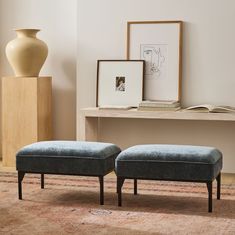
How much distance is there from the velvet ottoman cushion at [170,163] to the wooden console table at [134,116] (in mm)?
941

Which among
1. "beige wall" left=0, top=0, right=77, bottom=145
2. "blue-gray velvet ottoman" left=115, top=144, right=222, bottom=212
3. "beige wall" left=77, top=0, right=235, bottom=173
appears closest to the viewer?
"blue-gray velvet ottoman" left=115, top=144, right=222, bottom=212

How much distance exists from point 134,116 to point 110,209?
4.45 ft

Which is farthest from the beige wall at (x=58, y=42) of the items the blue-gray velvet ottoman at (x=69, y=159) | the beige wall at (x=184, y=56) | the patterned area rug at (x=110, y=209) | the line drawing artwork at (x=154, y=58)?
the blue-gray velvet ottoman at (x=69, y=159)

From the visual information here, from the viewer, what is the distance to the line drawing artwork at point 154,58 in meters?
5.55

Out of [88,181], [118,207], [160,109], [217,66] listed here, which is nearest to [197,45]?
[217,66]

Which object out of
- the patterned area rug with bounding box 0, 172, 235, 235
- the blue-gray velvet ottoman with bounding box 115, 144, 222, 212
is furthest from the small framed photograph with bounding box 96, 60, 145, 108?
the blue-gray velvet ottoman with bounding box 115, 144, 222, 212

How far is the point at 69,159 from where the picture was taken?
4305 mm

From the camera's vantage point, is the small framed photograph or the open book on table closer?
the open book on table

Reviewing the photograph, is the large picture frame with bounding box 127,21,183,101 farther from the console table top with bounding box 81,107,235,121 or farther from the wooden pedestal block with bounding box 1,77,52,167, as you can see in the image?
the wooden pedestal block with bounding box 1,77,52,167

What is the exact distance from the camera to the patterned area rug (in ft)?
12.1

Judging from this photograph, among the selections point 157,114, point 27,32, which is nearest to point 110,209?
point 157,114

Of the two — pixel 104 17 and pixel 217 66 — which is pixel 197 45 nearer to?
pixel 217 66

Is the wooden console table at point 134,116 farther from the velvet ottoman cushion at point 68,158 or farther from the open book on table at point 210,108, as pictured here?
the velvet ottoman cushion at point 68,158

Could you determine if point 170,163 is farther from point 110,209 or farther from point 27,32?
point 27,32
